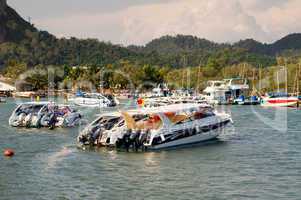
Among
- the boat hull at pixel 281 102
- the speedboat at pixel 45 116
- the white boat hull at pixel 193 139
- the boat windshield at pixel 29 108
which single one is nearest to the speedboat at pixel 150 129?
the white boat hull at pixel 193 139

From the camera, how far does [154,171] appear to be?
41625 mm

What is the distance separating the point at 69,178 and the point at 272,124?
50191mm

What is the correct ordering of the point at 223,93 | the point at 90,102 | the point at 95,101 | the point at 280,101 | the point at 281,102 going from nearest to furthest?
A: the point at 281,102
the point at 280,101
the point at 95,101
the point at 90,102
the point at 223,93

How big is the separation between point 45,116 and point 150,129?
87.7 feet

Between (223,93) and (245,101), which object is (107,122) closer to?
(245,101)

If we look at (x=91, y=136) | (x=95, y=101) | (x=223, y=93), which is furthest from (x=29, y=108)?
(x=223, y=93)

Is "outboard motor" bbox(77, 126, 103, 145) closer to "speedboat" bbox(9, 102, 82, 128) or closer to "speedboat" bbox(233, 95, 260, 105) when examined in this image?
"speedboat" bbox(9, 102, 82, 128)

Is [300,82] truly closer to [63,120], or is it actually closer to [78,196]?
[63,120]

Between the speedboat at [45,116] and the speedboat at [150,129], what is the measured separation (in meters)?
20.6

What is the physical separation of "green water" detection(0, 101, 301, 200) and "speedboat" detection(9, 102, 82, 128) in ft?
43.7

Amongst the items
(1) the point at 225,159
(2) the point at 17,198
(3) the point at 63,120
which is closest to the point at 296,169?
(1) the point at 225,159

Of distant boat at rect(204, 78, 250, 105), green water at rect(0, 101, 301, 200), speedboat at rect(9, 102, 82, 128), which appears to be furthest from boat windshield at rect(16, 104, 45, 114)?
distant boat at rect(204, 78, 250, 105)

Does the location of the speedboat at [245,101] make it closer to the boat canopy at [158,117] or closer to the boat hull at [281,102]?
the boat hull at [281,102]

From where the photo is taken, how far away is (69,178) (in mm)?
39094
